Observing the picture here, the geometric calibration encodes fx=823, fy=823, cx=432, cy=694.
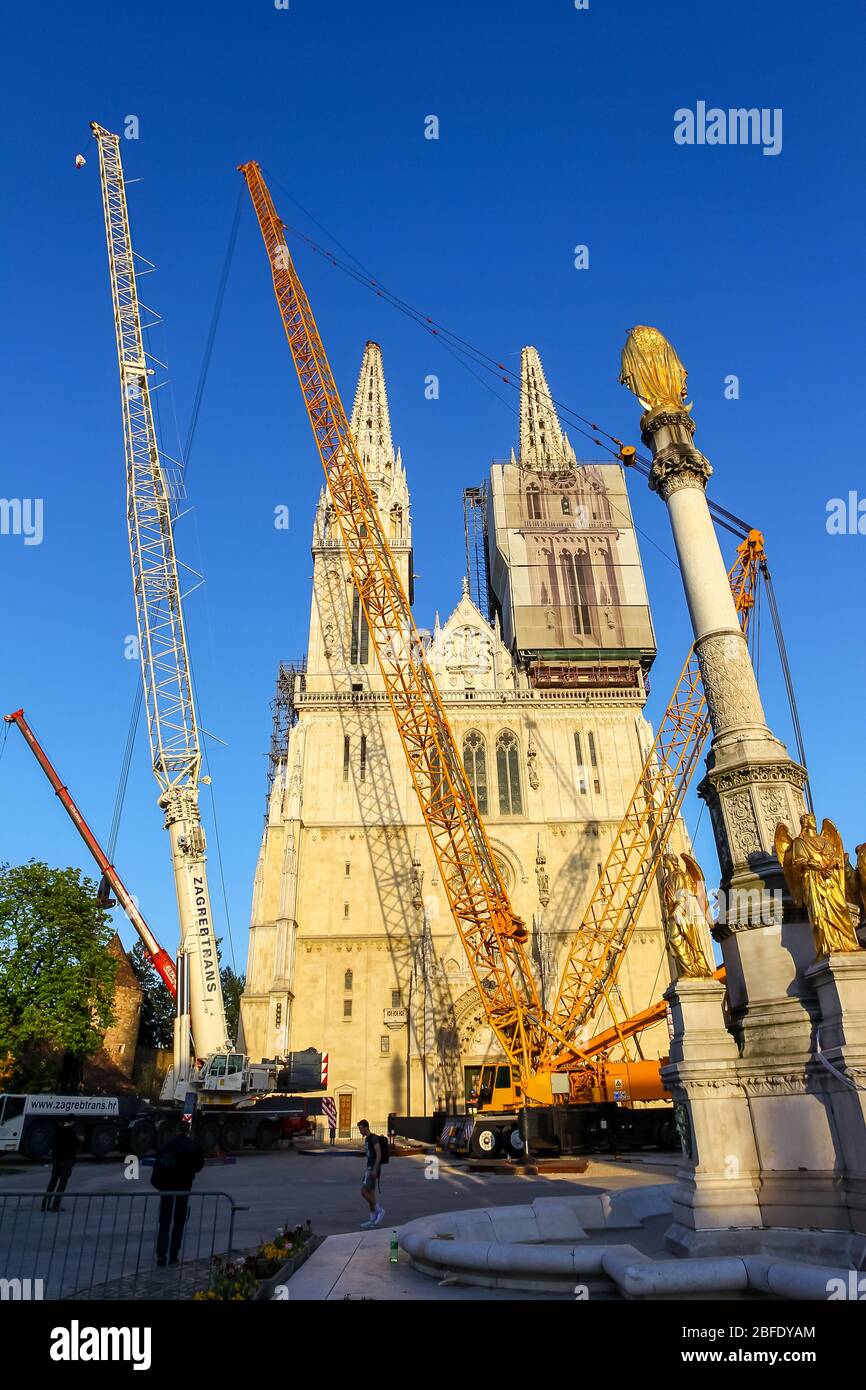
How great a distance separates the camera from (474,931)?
33.9 metres

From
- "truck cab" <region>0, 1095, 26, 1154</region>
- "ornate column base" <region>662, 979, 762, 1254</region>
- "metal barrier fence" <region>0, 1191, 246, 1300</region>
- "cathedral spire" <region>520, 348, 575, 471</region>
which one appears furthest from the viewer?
"cathedral spire" <region>520, 348, 575, 471</region>

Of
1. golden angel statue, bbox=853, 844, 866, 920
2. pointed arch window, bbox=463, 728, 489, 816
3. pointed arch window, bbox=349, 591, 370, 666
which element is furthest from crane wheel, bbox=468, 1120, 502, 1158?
pointed arch window, bbox=349, 591, 370, 666

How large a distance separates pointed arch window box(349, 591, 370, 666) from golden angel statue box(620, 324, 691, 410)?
111 feet

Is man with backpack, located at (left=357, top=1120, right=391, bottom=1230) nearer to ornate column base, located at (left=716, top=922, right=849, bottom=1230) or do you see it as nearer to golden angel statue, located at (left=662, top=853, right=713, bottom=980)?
golden angel statue, located at (left=662, top=853, right=713, bottom=980)

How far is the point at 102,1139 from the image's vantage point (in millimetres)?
24578

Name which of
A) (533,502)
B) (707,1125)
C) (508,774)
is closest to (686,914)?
(707,1125)

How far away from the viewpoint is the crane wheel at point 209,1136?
26.3 meters

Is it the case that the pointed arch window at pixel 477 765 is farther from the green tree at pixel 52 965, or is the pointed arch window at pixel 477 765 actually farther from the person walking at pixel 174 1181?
the person walking at pixel 174 1181

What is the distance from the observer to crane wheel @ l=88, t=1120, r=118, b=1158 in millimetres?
24484

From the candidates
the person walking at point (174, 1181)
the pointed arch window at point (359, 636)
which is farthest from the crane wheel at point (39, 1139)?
the pointed arch window at point (359, 636)
